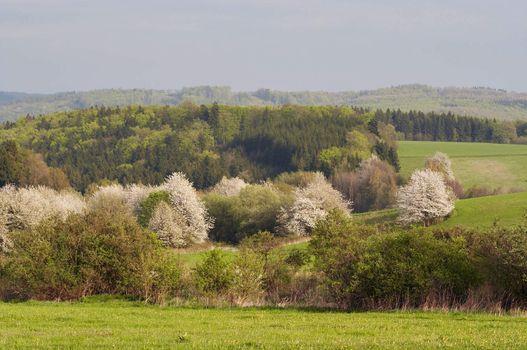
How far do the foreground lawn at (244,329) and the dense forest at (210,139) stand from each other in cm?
9359

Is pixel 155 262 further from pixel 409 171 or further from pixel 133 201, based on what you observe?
pixel 409 171

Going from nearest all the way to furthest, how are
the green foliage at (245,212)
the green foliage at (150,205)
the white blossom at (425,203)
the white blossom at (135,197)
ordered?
1. the white blossom at (425,203)
2. the green foliage at (150,205)
3. the green foliage at (245,212)
4. the white blossom at (135,197)

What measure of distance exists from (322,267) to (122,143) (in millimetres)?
139997

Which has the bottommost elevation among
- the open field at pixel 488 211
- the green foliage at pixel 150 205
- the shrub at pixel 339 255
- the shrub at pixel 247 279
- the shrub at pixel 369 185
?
the shrub at pixel 369 185

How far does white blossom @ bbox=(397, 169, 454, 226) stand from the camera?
71688 mm

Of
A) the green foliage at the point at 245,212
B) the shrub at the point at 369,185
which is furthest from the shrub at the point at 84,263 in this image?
the shrub at the point at 369,185

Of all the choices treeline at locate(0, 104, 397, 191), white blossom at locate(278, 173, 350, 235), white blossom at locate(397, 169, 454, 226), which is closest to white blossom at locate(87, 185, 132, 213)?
white blossom at locate(278, 173, 350, 235)

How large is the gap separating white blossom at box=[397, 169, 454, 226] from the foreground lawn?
150ft

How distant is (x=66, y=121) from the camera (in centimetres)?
18312

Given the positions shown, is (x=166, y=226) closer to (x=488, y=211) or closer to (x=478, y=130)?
(x=488, y=211)

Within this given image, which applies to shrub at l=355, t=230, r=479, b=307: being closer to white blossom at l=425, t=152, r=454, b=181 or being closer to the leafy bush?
the leafy bush

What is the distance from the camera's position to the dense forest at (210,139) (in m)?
143

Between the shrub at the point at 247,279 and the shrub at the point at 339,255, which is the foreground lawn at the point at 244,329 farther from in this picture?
the shrub at the point at 339,255

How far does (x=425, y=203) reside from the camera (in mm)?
71562
